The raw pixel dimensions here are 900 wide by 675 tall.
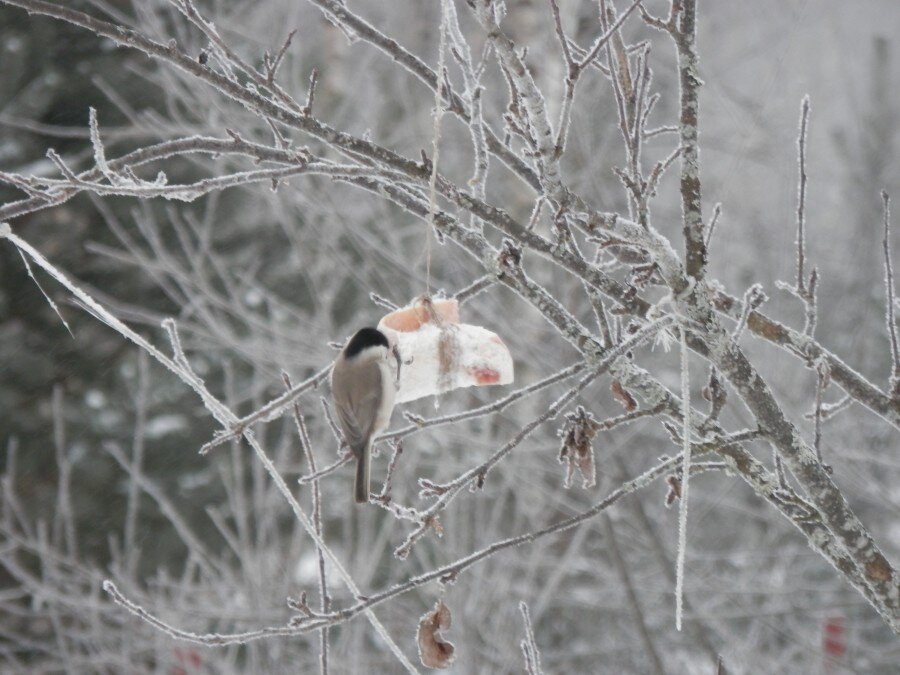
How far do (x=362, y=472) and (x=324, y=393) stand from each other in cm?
340

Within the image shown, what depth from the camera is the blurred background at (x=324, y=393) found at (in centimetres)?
489

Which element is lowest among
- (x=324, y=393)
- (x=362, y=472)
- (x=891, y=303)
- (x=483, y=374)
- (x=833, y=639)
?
(x=833, y=639)

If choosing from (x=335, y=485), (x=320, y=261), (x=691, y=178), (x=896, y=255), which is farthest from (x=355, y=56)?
(x=691, y=178)

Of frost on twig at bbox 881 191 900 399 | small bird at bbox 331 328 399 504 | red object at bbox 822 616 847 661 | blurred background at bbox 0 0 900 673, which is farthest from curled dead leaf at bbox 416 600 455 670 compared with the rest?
red object at bbox 822 616 847 661

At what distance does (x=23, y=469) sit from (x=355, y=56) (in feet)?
16.1

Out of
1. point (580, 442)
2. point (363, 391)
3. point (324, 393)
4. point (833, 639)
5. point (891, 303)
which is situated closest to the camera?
point (580, 442)

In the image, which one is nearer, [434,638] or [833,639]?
[434,638]

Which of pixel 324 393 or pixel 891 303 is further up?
pixel 891 303

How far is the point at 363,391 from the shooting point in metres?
1.85

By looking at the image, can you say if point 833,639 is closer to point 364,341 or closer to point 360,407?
point 360,407

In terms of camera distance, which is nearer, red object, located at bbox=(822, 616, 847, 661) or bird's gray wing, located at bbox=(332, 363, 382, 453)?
bird's gray wing, located at bbox=(332, 363, 382, 453)

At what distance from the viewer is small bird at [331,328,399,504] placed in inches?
69.3

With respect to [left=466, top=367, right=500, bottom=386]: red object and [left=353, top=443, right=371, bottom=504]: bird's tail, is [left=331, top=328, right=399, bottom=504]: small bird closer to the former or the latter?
[left=353, top=443, right=371, bottom=504]: bird's tail

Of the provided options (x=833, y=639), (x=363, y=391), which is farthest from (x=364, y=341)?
(x=833, y=639)
